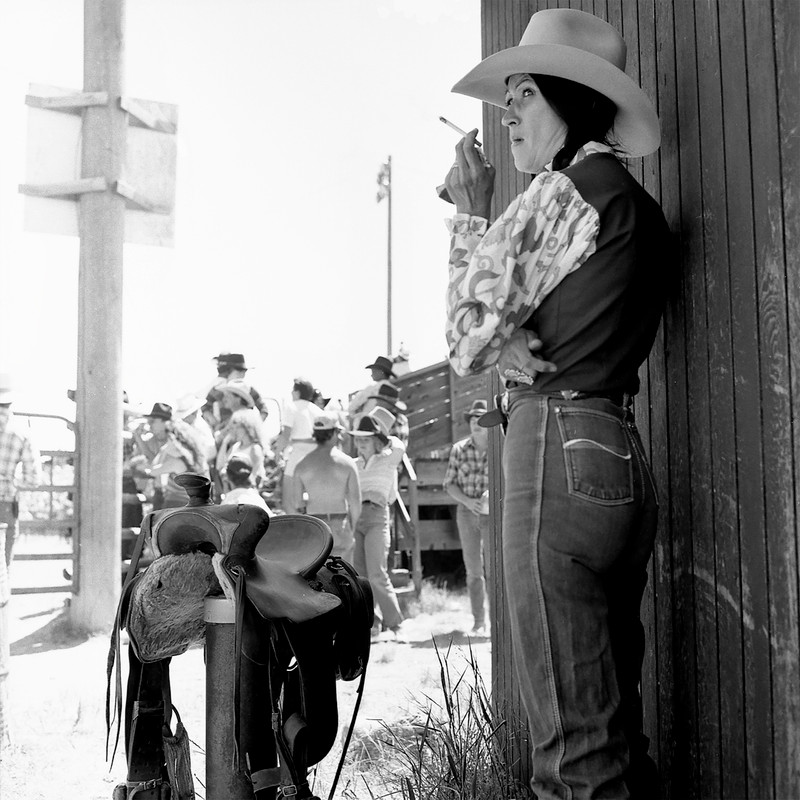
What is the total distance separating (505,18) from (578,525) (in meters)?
2.66

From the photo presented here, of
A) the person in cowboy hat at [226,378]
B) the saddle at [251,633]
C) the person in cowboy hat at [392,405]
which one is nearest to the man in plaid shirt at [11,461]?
the person in cowboy hat at [226,378]

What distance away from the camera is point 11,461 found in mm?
7824

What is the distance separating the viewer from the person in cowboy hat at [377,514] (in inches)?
300

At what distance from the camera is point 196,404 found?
10898 mm

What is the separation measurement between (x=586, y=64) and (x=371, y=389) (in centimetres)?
756

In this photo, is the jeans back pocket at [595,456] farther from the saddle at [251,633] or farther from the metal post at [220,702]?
the metal post at [220,702]

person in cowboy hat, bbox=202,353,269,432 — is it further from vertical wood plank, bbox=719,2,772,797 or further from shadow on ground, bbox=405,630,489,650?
vertical wood plank, bbox=719,2,772,797

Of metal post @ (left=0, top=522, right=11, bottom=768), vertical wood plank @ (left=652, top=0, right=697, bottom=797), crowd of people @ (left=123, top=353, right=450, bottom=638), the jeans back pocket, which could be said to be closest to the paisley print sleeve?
the jeans back pocket

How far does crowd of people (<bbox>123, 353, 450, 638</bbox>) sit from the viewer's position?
742 centimetres

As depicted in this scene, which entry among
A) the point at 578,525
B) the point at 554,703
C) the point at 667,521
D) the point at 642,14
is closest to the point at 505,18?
the point at 642,14

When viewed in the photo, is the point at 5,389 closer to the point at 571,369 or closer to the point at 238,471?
the point at 238,471

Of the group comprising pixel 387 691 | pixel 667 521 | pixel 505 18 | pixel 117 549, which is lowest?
pixel 387 691

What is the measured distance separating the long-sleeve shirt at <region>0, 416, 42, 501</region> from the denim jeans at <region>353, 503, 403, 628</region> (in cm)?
285

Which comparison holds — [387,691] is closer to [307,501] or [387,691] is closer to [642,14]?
[307,501]
